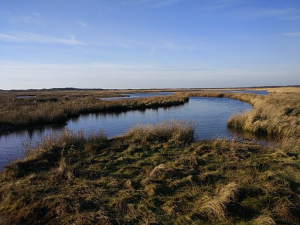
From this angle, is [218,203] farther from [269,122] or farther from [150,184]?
[269,122]

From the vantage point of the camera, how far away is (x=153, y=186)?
5746mm

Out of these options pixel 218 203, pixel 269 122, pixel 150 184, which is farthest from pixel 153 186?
pixel 269 122

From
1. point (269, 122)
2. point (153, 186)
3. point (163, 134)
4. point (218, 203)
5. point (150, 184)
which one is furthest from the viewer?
point (269, 122)

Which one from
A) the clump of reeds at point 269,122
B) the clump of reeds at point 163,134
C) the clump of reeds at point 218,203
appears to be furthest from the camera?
the clump of reeds at point 269,122

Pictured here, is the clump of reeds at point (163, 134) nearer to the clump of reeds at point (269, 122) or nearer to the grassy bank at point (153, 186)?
the grassy bank at point (153, 186)

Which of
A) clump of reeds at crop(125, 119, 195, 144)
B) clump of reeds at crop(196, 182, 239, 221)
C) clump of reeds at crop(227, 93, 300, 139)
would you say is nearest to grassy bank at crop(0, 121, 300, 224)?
clump of reeds at crop(196, 182, 239, 221)

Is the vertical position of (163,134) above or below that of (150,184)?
above

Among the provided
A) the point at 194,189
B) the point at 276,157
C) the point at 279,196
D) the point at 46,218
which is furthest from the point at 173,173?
the point at 276,157

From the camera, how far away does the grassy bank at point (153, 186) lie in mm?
4613

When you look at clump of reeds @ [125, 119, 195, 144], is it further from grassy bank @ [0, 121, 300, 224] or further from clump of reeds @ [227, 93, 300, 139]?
clump of reeds @ [227, 93, 300, 139]

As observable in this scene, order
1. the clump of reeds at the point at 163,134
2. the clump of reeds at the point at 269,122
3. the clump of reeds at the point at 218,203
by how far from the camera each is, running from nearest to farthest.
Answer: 1. the clump of reeds at the point at 218,203
2. the clump of reeds at the point at 163,134
3. the clump of reeds at the point at 269,122

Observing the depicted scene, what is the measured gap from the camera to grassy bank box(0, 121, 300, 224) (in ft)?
15.1

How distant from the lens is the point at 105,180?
20.5 ft

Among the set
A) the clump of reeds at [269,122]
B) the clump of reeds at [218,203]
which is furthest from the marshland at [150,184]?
the clump of reeds at [269,122]
